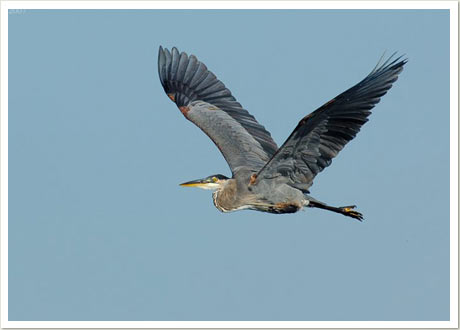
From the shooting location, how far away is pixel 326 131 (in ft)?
29.7

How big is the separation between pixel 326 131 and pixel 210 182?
1900 millimetres

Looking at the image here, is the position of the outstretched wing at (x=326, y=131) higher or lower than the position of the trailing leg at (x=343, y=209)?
higher

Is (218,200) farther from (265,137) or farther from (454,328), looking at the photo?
(454,328)

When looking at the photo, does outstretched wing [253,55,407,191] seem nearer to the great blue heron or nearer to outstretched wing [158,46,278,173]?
the great blue heron

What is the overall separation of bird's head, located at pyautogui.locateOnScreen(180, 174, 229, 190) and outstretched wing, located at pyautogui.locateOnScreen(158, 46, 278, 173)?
0.75 feet

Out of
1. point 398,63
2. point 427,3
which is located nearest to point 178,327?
point 398,63

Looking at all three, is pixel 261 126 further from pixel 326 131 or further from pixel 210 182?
pixel 326 131

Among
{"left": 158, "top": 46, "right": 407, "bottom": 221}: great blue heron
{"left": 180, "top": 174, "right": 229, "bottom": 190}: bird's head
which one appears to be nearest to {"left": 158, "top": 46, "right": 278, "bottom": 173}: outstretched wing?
{"left": 158, "top": 46, "right": 407, "bottom": 221}: great blue heron

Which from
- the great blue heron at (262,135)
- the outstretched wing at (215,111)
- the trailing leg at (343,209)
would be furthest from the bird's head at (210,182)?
the trailing leg at (343,209)

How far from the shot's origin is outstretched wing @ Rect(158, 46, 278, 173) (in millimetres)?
10867

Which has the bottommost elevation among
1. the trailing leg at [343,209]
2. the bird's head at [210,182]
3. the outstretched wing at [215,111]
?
the trailing leg at [343,209]

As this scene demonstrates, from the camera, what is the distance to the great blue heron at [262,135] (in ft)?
28.8

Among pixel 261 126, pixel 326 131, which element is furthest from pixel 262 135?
pixel 326 131

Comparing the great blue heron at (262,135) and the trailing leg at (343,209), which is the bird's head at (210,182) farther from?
the trailing leg at (343,209)
